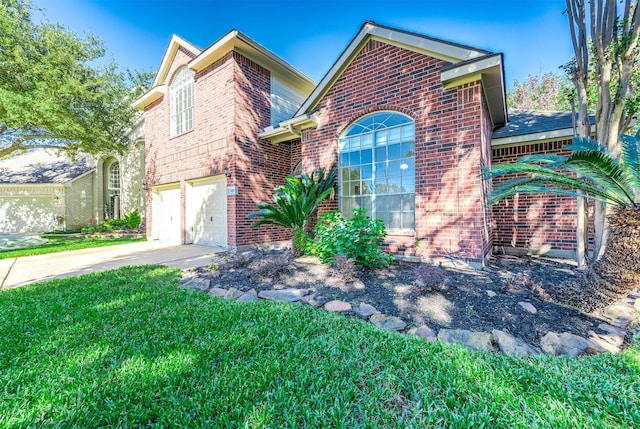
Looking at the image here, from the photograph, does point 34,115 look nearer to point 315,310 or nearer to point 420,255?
point 315,310

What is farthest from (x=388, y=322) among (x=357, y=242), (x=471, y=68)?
(x=471, y=68)

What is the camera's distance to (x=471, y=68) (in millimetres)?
4891

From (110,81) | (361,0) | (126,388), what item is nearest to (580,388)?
(126,388)

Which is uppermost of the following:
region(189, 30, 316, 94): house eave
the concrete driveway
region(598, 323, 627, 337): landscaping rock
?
region(189, 30, 316, 94): house eave

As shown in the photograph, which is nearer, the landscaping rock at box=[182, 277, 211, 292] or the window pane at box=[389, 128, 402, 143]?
the landscaping rock at box=[182, 277, 211, 292]

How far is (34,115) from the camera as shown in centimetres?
1005

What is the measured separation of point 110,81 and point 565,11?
1803 cm

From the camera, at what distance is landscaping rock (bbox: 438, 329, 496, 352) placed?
2469 mm

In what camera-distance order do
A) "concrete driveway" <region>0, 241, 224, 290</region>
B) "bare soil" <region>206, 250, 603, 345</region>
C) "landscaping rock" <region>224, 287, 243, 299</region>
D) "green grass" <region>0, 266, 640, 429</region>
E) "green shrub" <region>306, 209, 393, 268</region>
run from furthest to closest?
"concrete driveway" <region>0, 241, 224, 290</region>, "green shrub" <region>306, 209, 393, 268</region>, "landscaping rock" <region>224, 287, 243, 299</region>, "bare soil" <region>206, 250, 603, 345</region>, "green grass" <region>0, 266, 640, 429</region>

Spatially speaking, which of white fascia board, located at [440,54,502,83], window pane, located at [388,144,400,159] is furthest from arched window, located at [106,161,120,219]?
white fascia board, located at [440,54,502,83]

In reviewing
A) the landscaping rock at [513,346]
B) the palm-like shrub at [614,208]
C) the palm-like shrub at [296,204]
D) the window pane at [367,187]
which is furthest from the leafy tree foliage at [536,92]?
the landscaping rock at [513,346]

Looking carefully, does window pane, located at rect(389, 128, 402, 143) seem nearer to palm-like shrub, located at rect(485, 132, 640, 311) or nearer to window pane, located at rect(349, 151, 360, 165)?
window pane, located at rect(349, 151, 360, 165)

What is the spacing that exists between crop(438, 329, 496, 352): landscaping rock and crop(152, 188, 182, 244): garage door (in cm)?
959

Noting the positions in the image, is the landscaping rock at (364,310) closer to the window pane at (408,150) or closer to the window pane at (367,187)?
the window pane at (367,187)
